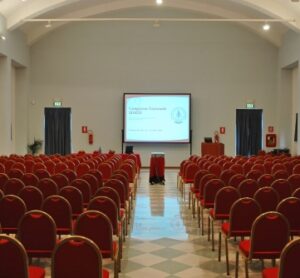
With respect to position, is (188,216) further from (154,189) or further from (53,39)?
(53,39)

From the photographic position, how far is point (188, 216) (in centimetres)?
984

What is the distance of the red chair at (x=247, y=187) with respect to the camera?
7.58m

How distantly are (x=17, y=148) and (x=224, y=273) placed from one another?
18077 mm

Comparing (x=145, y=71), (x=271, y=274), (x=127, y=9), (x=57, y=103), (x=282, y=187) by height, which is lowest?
(x=271, y=274)

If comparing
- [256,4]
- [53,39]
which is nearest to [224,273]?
[256,4]

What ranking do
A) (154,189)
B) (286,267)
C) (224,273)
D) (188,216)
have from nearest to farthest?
(286,267)
(224,273)
(188,216)
(154,189)

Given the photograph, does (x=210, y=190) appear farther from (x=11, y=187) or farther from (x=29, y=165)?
(x=29, y=165)

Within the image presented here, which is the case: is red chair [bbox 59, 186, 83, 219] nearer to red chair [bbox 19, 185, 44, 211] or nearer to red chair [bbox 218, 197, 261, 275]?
red chair [bbox 19, 185, 44, 211]

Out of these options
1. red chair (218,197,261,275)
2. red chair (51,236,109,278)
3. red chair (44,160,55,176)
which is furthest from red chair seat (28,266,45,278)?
red chair (44,160,55,176)

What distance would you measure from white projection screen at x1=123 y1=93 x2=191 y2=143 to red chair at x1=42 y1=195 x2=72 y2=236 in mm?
16442

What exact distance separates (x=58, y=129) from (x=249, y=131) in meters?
8.83

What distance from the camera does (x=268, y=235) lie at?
489cm

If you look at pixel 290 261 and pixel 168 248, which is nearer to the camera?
pixel 290 261

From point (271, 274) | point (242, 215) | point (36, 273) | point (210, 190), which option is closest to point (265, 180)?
point (210, 190)
